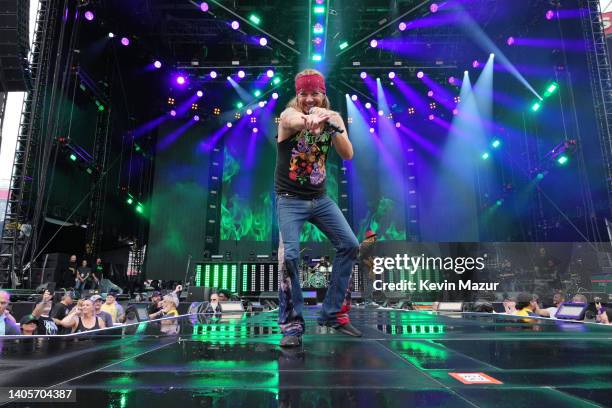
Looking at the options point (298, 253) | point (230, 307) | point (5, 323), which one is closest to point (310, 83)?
point (298, 253)

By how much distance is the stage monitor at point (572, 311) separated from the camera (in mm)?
4207

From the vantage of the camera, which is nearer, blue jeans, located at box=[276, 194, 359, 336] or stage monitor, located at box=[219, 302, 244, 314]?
blue jeans, located at box=[276, 194, 359, 336]

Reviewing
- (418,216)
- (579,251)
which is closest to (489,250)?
(579,251)

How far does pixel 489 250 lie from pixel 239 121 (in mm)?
13123

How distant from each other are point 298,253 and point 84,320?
3.90 meters

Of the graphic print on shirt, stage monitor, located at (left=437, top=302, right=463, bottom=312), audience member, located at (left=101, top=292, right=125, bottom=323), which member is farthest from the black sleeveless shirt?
stage monitor, located at (left=437, top=302, right=463, bottom=312)

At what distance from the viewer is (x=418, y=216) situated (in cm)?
1772

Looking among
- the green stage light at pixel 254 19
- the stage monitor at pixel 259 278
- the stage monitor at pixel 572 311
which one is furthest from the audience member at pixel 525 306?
the green stage light at pixel 254 19

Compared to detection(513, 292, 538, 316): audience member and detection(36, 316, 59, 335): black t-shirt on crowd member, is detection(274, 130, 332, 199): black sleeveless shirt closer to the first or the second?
detection(36, 316, 59, 335): black t-shirt on crowd member

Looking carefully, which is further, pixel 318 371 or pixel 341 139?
pixel 341 139

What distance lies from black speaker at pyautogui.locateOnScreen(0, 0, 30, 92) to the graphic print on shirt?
783 cm

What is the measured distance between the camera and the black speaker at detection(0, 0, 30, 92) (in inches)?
295

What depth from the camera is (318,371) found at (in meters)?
1.52

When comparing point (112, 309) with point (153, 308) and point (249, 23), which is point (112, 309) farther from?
point (249, 23)
